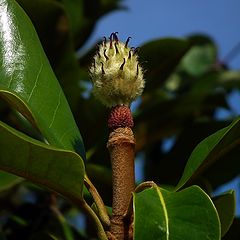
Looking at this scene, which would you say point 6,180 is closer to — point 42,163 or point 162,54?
point 42,163

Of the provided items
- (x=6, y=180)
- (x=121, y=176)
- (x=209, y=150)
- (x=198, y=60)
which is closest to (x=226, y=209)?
(x=209, y=150)

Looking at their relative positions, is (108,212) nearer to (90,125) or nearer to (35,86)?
(35,86)

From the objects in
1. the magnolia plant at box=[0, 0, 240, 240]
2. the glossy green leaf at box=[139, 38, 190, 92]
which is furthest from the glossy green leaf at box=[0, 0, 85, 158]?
the glossy green leaf at box=[139, 38, 190, 92]

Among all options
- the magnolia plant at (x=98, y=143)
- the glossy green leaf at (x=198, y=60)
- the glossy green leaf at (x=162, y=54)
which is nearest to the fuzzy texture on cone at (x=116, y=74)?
the magnolia plant at (x=98, y=143)

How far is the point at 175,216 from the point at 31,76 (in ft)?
1.63

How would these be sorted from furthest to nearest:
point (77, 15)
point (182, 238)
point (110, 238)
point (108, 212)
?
1. point (77, 15)
2. point (108, 212)
3. point (110, 238)
4. point (182, 238)

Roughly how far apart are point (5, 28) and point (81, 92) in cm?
78

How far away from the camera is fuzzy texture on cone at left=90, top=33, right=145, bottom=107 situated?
4.40 ft

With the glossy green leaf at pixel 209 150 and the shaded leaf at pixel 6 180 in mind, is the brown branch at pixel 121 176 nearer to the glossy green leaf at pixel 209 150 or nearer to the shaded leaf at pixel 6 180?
the glossy green leaf at pixel 209 150

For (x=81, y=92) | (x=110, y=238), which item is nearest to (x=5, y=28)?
(x=110, y=238)

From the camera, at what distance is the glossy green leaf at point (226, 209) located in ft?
4.78

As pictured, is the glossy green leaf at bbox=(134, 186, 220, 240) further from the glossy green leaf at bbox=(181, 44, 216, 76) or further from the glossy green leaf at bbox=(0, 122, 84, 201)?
the glossy green leaf at bbox=(181, 44, 216, 76)

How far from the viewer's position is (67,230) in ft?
7.26

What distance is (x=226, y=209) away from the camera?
1463 mm
